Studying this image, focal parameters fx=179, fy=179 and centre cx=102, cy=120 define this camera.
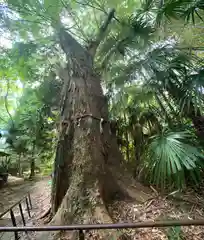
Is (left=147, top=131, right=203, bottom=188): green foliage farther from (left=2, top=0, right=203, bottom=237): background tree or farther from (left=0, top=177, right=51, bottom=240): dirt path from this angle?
(left=0, top=177, right=51, bottom=240): dirt path

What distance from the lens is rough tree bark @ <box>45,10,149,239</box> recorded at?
2344 mm

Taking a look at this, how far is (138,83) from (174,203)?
2.71m

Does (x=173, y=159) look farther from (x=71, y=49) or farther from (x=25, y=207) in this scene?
(x=25, y=207)

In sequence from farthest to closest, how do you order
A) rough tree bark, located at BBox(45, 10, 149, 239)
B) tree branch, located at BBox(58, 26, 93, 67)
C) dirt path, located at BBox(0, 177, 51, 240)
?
tree branch, located at BBox(58, 26, 93, 67) → dirt path, located at BBox(0, 177, 51, 240) → rough tree bark, located at BBox(45, 10, 149, 239)

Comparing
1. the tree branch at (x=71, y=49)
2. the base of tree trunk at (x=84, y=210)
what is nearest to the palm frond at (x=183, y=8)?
the tree branch at (x=71, y=49)

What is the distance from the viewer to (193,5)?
7.91 feet

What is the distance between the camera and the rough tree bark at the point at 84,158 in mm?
2344

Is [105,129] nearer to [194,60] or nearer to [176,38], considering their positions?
[194,60]

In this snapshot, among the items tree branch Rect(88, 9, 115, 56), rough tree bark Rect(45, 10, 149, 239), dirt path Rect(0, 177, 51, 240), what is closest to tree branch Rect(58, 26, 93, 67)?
rough tree bark Rect(45, 10, 149, 239)

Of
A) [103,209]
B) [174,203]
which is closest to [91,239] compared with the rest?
[103,209]

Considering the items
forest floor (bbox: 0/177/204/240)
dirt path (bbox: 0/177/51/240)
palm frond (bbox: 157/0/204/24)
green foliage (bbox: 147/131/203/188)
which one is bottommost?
dirt path (bbox: 0/177/51/240)

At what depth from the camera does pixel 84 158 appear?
2.66m

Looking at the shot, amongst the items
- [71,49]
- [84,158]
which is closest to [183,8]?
[71,49]

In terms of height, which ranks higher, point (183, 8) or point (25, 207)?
point (183, 8)
